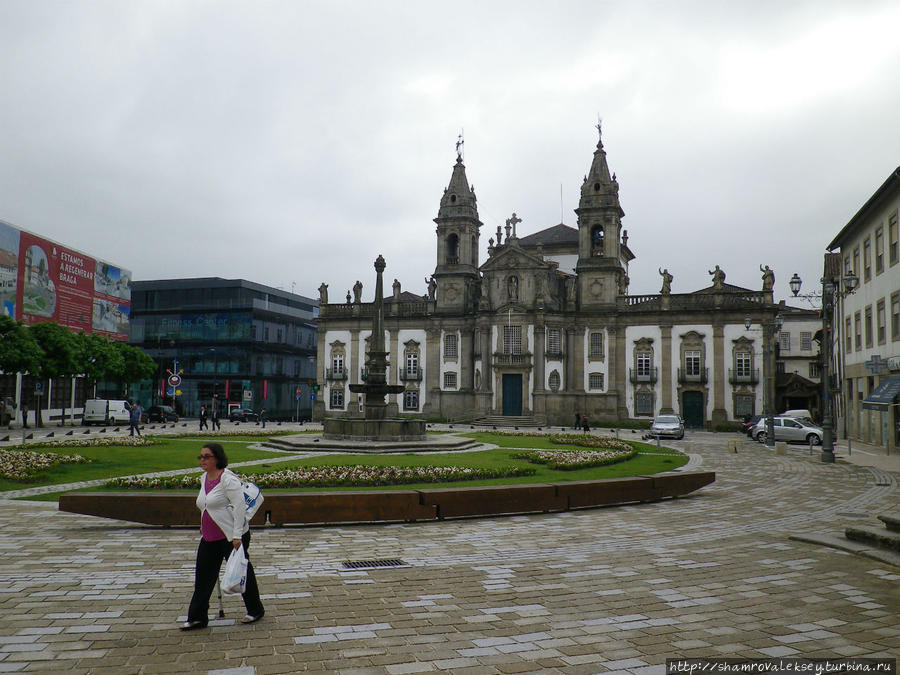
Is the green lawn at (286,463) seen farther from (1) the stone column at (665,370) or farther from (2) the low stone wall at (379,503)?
(1) the stone column at (665,370)

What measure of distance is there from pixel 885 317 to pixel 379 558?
29561mm

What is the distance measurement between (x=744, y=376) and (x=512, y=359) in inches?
689

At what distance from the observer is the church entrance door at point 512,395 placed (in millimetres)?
55969

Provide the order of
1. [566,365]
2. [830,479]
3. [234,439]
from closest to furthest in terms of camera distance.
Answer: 1. [830,479]
2. [234,439]
3. [566,365]

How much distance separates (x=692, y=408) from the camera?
53156mm

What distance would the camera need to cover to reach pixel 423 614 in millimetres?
6906

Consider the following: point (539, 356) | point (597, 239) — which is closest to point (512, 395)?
point (539, 356)

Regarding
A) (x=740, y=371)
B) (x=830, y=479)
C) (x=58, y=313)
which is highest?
(x=58, y=313)

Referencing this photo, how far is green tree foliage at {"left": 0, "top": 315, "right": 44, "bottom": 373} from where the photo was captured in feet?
128

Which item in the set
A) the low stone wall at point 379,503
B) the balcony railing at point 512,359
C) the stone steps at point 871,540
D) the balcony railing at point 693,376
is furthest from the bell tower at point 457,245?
the stone steps at point 871,540

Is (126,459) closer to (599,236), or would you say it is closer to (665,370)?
(665,370)

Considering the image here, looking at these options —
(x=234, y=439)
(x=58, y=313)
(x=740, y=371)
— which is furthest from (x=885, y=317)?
(x=58, y=313)

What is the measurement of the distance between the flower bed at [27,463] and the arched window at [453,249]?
44.0 metres

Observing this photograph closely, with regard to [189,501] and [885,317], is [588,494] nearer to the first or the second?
[189,501]
